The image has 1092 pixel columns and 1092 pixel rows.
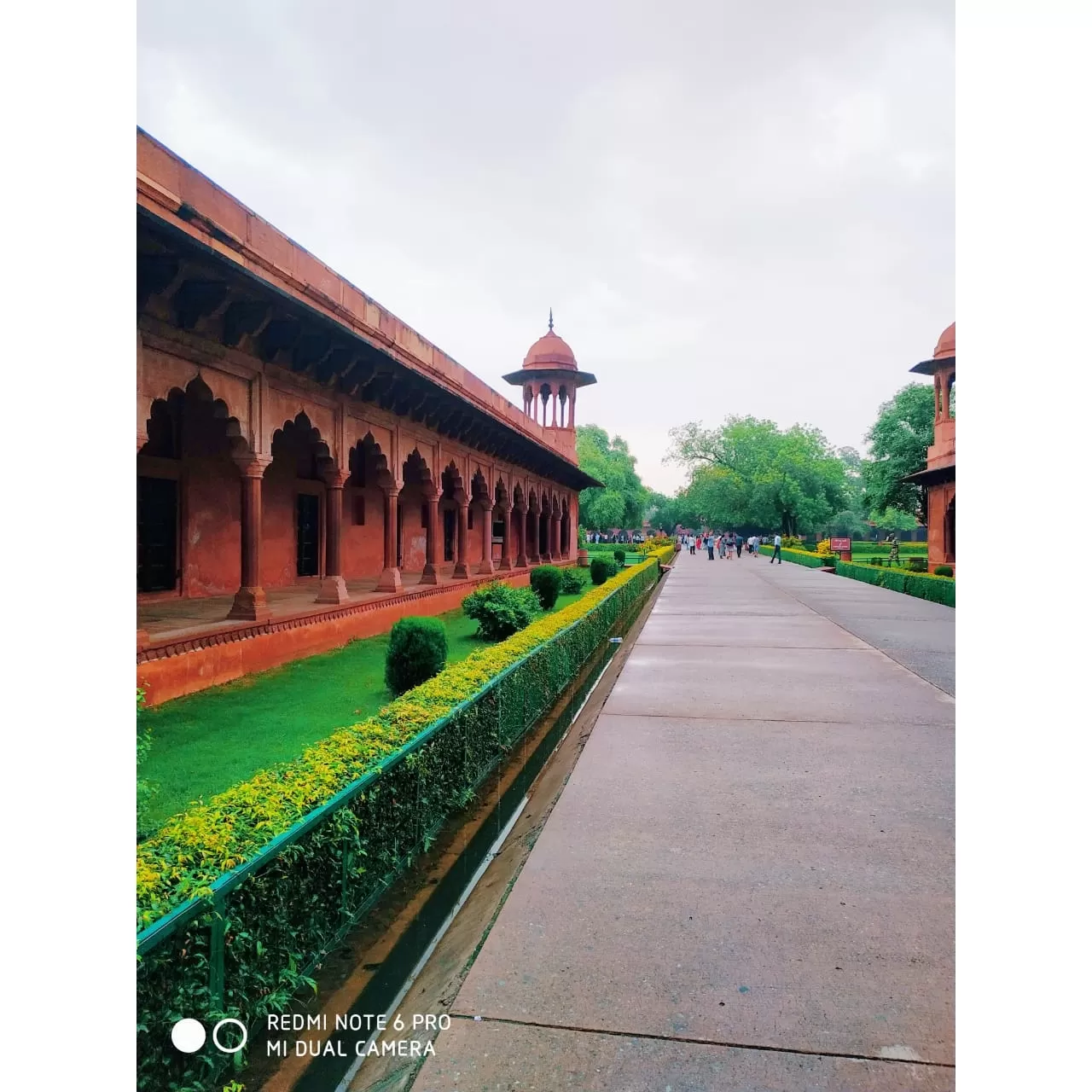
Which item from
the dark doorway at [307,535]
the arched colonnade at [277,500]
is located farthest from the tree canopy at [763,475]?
the dark doorway at [307,535]

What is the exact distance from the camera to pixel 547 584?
50.9 feet

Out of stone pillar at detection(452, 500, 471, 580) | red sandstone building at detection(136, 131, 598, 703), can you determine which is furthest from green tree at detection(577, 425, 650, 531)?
red sandstone building at detection(136, 131, 598, 703)

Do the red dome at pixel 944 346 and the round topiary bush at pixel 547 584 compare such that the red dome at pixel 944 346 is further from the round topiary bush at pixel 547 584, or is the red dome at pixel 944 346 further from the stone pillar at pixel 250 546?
the round topiary bush at pixel 547 584

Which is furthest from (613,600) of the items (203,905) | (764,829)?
(203,905)

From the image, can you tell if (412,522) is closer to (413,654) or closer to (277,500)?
(277,500)

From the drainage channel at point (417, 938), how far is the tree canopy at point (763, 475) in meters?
48.4

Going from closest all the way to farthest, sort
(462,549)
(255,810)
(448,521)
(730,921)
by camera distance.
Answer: (255,810) → (730,921) → (462,549) → (448,521)

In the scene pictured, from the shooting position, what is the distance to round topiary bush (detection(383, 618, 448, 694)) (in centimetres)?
713

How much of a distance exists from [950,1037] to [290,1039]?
205 cm

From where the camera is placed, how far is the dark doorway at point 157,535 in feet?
30.8

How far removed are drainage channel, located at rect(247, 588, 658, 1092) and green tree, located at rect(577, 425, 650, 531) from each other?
153 ft

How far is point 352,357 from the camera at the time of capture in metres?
9.76

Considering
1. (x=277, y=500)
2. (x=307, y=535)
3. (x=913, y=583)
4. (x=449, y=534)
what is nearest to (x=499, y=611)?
(x=277, y=500)

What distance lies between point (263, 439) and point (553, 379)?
2017cm
